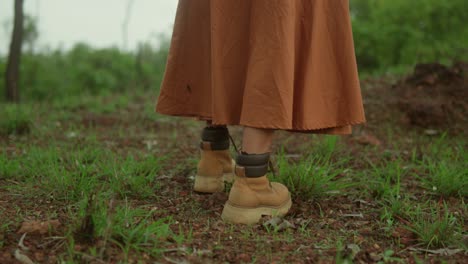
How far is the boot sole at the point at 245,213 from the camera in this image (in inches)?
82.9

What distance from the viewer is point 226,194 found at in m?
2.37

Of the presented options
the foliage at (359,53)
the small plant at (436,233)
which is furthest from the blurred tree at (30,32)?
the small plant at (436,233)

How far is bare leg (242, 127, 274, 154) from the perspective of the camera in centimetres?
206

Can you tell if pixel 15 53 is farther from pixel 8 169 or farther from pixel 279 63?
pixel 279 63

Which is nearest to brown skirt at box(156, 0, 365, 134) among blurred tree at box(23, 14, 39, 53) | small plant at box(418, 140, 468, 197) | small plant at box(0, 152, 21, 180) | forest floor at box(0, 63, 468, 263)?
forest floor at box(0, 63, 468, 263)

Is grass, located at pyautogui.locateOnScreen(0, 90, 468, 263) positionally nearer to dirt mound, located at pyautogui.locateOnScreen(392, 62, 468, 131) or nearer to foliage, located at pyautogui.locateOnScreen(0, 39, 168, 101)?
dirt mound, located at pyautogui.locateOnScreen(392, 62, 468, 131)

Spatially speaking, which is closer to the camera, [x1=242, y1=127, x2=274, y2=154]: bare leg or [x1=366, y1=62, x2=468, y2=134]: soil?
[x1=242, y1=127, x2=274, y2=154]: bare leg

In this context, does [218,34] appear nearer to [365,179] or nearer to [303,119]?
[303,119]

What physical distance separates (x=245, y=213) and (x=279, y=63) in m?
0.62

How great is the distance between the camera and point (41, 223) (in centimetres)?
184

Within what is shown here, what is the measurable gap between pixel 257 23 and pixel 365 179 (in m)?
1.20

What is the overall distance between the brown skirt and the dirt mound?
1.91m

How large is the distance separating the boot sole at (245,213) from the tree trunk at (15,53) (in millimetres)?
3333

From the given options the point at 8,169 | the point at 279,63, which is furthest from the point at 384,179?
the point at 8,169
